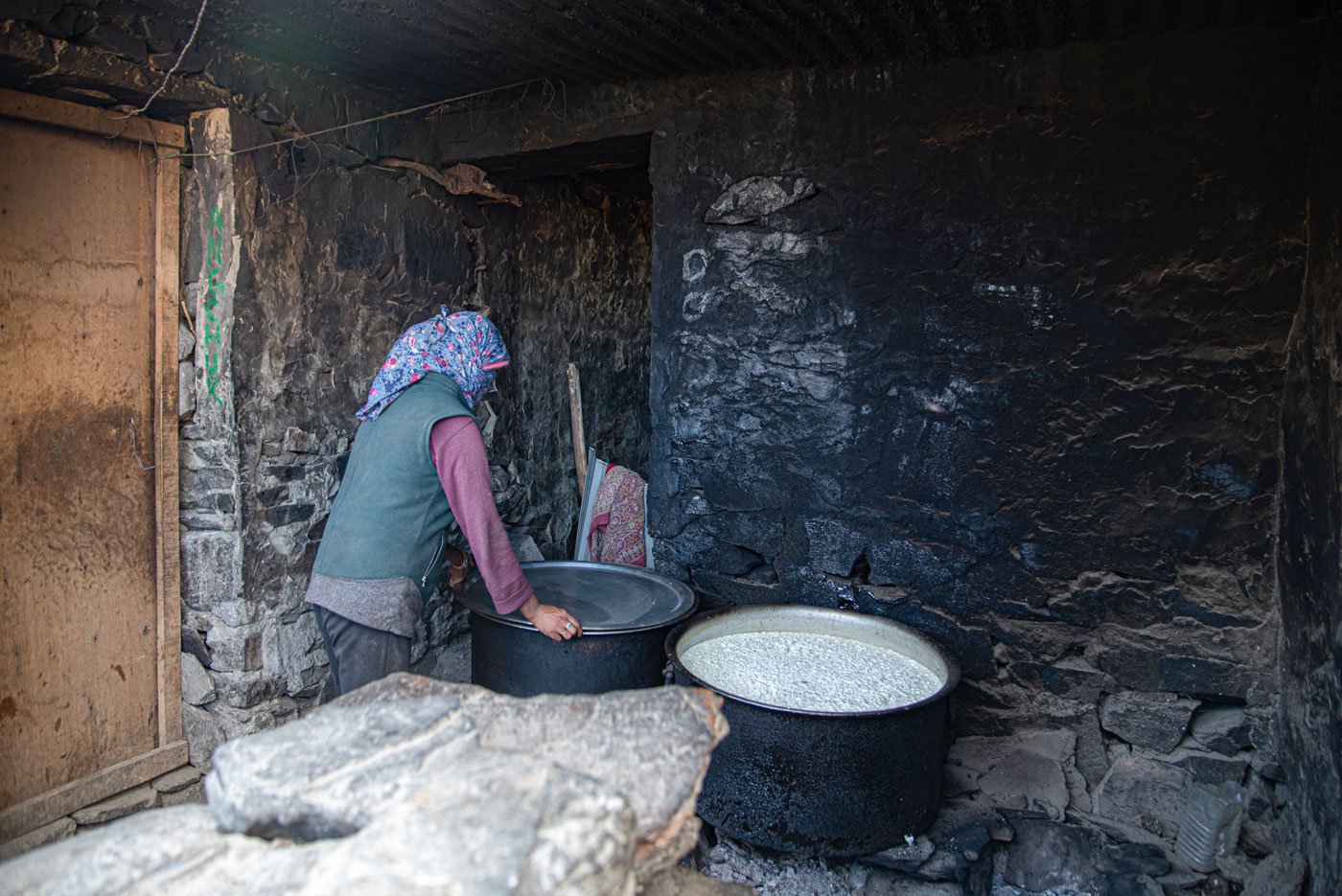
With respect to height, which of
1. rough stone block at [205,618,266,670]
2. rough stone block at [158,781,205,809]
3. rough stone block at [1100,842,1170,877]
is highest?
rough stone block at [205,618,266,670]

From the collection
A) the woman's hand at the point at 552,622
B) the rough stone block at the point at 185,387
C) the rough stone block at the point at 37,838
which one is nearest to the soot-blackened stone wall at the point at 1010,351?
the woman's hand at the point at 552,622

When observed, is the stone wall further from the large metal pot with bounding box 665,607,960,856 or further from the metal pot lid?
the metal pot lid

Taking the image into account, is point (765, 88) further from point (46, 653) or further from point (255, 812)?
point (46, 653)

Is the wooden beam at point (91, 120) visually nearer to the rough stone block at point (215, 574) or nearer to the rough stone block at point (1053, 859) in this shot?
the rough stone block at point (215, 574)

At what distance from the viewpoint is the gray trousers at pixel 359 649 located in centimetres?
268

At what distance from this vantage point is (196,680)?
3.18m

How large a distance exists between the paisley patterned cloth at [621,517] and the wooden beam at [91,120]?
6.83ft

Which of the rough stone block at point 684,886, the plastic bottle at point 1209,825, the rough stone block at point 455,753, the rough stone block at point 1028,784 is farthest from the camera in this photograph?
the rough stone block at point 1028,784

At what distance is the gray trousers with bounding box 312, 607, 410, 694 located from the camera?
2.68m

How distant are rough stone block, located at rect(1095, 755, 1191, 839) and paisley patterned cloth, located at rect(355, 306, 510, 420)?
2401 mm

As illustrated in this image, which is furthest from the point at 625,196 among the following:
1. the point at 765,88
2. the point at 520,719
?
the point at 520,719

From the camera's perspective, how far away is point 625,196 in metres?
5.03

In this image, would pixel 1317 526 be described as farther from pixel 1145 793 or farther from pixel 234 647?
pixel 234 647

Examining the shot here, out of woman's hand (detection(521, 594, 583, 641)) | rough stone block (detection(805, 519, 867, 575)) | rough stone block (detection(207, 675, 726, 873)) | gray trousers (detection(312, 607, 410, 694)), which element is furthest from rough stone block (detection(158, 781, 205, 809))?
rough stone block (detection(805, 519, 867, 575))
